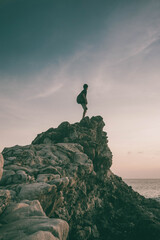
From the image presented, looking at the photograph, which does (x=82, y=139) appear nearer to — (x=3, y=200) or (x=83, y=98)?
(x=83, y=98)

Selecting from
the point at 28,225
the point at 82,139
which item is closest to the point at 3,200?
the point at 28,225

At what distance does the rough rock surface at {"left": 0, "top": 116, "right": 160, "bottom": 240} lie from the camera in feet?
22.5

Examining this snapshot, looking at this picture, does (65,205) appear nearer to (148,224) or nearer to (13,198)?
(13,198)

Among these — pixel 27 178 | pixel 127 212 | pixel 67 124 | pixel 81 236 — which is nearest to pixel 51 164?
pixel 27 178

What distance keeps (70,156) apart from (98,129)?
9.87m

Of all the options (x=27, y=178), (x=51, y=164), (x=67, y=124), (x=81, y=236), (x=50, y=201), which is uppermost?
(x=67, y=124)

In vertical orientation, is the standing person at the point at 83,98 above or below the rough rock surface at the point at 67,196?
above

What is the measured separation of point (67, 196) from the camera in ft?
47.3

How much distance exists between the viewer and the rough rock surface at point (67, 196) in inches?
270

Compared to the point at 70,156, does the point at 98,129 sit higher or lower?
higher

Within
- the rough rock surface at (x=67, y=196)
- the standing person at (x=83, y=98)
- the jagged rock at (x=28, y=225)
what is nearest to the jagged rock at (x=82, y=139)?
the rough rock surface at (x=67, y=196)

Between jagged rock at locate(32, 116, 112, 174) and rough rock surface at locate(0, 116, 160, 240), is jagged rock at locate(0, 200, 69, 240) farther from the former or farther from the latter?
jagged rock at locate(32, 116, 112, 174)

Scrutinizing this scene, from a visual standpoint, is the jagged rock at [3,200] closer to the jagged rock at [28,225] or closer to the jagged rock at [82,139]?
the jagged rock at [28,225]

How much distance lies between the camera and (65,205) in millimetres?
14008
